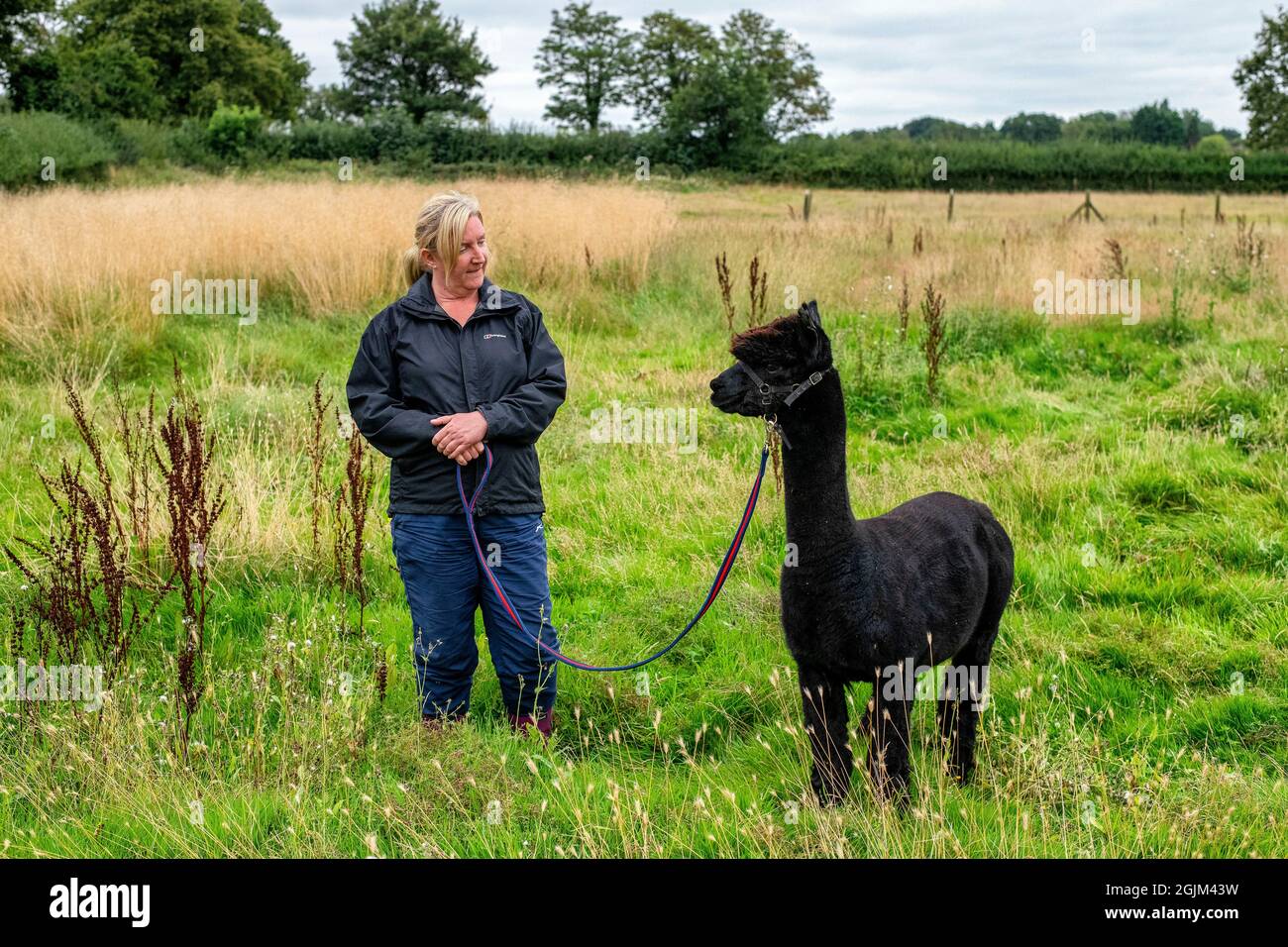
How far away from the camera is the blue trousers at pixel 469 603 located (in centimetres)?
425

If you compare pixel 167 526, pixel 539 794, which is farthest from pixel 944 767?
pixel 167 526

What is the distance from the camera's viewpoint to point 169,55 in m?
49.5

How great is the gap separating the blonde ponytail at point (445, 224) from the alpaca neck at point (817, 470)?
1486 mm

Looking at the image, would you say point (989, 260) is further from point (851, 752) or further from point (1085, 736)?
point (851, 752)

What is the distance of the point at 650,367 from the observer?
10.3 meters

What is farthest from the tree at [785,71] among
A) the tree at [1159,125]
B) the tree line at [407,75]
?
the tree at [1159,125]

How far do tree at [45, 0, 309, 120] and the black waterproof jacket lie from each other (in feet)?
150

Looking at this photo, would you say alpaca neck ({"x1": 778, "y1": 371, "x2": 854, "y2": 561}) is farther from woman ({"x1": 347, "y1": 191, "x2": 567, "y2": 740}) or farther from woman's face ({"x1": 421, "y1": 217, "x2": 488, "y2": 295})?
woman's face ({"x1": 421, "y1": 217, "x2": 488, "y2": 295})

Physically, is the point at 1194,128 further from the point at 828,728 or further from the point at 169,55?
the point at 828,728

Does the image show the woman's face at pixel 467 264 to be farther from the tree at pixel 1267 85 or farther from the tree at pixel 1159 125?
the tree at pixel 1159 125

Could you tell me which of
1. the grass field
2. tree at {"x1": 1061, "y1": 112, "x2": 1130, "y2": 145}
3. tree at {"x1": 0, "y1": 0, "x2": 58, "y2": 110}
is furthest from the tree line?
the grass field

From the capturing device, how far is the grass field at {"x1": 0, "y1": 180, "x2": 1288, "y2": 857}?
364cm

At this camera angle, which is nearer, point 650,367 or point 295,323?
point 650,367

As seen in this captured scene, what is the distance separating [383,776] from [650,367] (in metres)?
6.79
